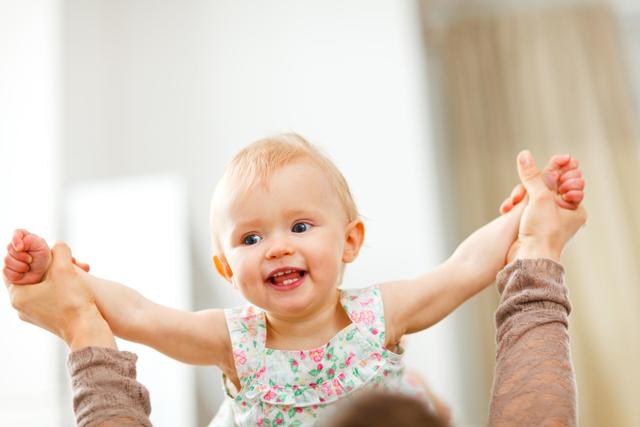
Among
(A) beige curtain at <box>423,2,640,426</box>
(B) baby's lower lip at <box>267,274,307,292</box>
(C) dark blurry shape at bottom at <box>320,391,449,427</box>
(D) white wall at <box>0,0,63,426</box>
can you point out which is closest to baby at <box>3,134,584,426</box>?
(B) baby's lower lip at <box>267,274,307,292</box>

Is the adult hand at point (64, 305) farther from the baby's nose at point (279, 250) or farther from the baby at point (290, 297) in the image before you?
the baby's nose at point (279, 250)

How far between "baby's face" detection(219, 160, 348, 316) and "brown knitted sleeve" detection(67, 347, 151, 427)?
187 millimetres

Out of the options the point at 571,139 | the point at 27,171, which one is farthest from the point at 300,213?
the point at 571,139

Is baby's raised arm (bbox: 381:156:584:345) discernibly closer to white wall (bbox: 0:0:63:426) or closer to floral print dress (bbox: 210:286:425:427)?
floral print dress (bbox: 210:286:425:427)

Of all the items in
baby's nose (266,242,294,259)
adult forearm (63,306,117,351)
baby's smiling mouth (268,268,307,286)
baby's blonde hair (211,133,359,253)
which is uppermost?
baby's blonde hair (211,133,359,253)

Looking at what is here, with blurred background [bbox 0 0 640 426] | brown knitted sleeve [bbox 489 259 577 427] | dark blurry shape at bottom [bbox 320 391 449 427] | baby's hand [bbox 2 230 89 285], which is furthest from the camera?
blurred background [bbox 0 0 640 426]

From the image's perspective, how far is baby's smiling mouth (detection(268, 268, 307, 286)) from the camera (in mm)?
970

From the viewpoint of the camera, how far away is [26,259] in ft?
3.07

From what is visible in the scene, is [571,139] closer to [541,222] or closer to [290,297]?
[541,222]

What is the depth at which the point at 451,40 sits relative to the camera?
11.7 feet

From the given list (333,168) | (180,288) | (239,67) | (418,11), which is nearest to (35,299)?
(333,168)

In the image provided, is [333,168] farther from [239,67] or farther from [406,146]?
[239,67]

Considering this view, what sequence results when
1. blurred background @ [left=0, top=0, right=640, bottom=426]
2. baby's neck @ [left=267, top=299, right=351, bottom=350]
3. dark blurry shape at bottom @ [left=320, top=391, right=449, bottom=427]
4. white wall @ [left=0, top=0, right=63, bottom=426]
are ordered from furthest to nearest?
blurred background @ [left=0, top=0, right=640, bottom=426] < white wall @ [left=0, top=0, right=63, bottom=426] < baby's neck @ [left=267, top=299, right=351, bottom=350] < dark blurry shape at bottom @ [left=320, top=391, right=449, bottom=427]

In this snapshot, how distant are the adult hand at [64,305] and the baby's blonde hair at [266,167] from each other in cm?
20
